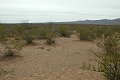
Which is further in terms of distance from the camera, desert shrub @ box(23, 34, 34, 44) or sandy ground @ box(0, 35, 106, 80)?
desert shrub @ box(23, 34, 34, 44)

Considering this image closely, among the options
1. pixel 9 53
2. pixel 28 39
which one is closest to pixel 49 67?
pixel 9 53

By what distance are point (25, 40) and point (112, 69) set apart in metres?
13.4

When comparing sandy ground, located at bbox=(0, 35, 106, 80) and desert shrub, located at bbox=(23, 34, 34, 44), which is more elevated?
desert shrub, located at bbox=(23, 34, 34, 44)

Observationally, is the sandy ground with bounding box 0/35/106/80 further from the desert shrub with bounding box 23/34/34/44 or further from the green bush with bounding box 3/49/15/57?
the desert shrub with bounding box 23/34/34/44

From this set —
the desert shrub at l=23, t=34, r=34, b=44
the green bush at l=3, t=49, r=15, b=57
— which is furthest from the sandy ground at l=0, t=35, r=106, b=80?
the desert shrub at l=23, t=34, r=34, b=44

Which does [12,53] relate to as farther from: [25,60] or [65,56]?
[65,56]

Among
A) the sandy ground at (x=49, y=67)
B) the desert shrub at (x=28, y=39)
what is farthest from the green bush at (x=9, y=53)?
the desert shrub at (x=28, y=39)

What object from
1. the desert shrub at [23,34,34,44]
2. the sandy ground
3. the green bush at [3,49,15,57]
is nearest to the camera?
the sandy ground

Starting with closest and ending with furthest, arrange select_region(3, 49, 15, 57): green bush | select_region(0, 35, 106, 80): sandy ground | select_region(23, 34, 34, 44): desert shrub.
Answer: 1. select_region(0, 35, 106, 80): sandy ground
2. select_region(3, 49, 15, 57): green bush
3. select_region(23, 34, 34, 44): desert shrub

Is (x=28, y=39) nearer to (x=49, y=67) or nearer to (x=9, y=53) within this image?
(x=9, y=53)

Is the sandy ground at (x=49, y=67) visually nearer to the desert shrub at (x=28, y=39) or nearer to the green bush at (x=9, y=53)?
the green bush at (x=9, y=53)

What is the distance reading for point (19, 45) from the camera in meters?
15.7

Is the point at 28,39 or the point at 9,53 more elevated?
the point at 28,39

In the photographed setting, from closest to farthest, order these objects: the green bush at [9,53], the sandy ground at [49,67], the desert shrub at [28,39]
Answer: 1. the sandy ground at [49,67]
2. the green bush at [9,53]
3. the desert shrub at [28,39]
